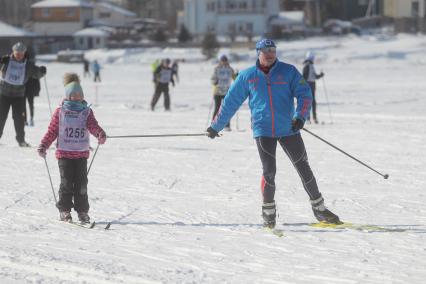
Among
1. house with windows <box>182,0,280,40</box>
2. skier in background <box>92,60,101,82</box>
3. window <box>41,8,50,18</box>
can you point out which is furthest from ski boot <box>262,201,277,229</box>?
window <box>41,8,50,18</box>

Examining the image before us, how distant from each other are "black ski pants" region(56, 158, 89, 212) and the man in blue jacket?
4.03ft

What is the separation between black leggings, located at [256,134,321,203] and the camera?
6.23m

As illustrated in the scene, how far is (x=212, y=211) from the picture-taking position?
729 centimetres

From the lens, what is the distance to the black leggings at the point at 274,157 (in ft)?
20.5

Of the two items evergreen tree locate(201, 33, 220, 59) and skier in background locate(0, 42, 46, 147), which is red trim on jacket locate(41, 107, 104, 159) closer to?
skier in background locate(0, 42, 46, 147)

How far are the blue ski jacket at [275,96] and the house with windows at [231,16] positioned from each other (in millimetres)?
68367

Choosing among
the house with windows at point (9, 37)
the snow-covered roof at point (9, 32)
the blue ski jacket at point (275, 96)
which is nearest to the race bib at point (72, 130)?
the blue ski jacket at point (275, 96)

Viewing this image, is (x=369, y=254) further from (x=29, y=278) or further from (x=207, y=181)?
(x=207, y=181)

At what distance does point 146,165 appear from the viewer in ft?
34.2

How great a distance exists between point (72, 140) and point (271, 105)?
70.5 inches

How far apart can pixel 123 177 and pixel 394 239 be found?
4.36 meters

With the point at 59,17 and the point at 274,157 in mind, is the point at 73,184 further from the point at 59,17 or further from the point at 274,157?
the point at 59,17

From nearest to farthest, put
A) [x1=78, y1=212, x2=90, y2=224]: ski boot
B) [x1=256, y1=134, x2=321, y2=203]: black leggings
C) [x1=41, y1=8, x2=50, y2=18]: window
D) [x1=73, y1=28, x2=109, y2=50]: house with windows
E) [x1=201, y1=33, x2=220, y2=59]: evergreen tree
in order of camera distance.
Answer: [x1=256, y1=134, x2=321, y2=203]: black leggings, [x1=78, y1=212, x2=90, y2=224]: ski boot, [x1=201, y1=33, x2=220, y2=59]: evergreen tree, [x1=73, y1=28, x2=109, y2=50]: house with windows, [x1=41, y1=8, x2=50, y2=18]: window

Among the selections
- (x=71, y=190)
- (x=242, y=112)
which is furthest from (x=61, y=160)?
(x=242, y=112)
